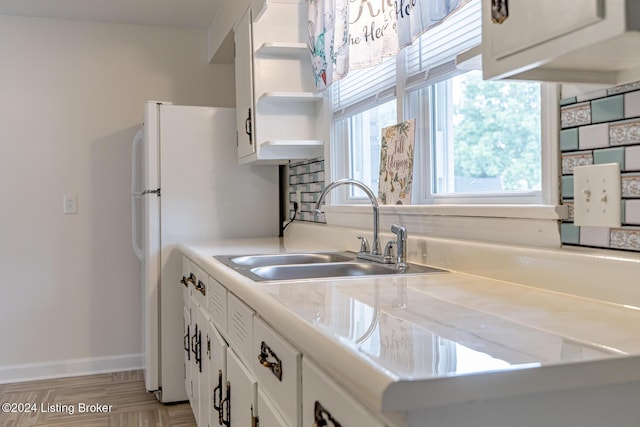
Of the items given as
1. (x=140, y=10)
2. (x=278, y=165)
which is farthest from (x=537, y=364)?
(x=140, y=10)

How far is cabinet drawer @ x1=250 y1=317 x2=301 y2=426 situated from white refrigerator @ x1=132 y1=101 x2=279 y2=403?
6.03 ft

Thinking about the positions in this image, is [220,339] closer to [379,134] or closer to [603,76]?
[379,134]

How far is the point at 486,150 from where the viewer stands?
1729mm

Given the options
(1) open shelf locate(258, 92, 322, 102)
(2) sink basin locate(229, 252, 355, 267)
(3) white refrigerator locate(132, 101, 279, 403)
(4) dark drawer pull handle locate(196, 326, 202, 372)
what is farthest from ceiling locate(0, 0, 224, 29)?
(4) dark drawer pull handle locate(196, 326, 202, 372)

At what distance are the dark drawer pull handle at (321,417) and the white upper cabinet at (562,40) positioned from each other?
0.62m

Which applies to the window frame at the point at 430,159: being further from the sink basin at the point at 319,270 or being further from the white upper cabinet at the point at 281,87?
the sink basin at the point at 319,270

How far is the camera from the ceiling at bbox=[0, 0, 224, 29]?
134 inches

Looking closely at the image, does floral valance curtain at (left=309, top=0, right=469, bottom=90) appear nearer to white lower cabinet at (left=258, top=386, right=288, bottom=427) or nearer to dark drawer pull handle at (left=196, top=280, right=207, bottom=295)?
dark drawer pull handle at (left=196, top=280, right=207, bottom=295)

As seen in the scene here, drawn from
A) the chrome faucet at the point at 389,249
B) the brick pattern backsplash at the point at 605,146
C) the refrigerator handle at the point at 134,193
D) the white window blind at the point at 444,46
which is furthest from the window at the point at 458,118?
the refrigerator handle at the point at 134,193

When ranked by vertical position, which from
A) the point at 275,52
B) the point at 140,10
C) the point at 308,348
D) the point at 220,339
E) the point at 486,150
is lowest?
the point at 220,339

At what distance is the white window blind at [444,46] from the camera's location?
5.65 feet

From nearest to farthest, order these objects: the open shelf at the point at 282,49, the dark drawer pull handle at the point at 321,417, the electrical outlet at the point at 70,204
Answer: the dark drawer pull handle at the point at 321,417
the open shelf at the point at 282,49
the electrical outlet at the point at 70,204

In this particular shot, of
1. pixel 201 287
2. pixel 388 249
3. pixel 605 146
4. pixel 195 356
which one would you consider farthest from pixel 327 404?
pixel 195 356

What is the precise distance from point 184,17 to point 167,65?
348 millimetres
